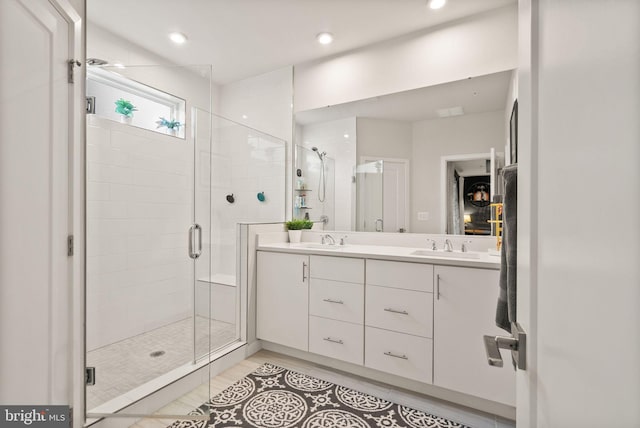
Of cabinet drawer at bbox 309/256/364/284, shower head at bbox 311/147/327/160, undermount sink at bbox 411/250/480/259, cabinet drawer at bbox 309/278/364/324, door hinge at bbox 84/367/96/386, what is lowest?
door hinge at bbox 84/367/96/386

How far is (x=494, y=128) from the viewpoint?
223 cm

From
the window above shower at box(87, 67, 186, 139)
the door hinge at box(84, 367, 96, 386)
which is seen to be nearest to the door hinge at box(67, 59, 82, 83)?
the window above shower at box(87, 67, 186, 139)

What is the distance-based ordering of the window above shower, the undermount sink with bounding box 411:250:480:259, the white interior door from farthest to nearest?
the undermount sink with bounding box 411:250:480:259 < the window above shower < the white interior door

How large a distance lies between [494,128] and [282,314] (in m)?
2.18

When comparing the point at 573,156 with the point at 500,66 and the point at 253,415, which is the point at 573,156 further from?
the point at 500,66

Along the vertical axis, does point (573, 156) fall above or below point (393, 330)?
above

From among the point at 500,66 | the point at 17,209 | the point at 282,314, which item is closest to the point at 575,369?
the point at 17,209

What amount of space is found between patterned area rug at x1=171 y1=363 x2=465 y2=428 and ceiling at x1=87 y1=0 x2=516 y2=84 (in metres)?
2.77

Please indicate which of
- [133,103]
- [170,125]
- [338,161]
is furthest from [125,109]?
[338,161]

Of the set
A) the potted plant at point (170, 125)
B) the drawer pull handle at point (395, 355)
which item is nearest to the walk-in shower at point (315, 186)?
the potted plant at point (170, 125)

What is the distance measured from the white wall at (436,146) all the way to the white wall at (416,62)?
13.5 inches

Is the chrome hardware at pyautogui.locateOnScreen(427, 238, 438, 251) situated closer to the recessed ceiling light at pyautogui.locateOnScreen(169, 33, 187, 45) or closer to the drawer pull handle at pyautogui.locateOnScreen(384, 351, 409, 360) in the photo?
the drawer pull handle at pyautogui.locateOnScreen(384, 351, 409, 360)

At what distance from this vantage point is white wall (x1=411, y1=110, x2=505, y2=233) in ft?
7.44

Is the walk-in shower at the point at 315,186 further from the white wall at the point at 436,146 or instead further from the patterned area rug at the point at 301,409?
the patterned area rug at the point at 301,409
